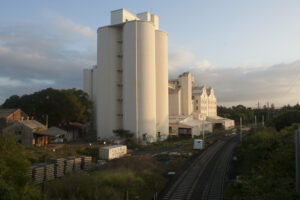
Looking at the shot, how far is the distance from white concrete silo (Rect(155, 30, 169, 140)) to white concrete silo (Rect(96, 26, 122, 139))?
23.1 feet

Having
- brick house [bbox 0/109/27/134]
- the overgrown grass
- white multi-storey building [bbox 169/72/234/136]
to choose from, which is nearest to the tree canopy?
brick house [bbox 0/109/27/134]

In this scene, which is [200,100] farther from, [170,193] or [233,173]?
[170,193]

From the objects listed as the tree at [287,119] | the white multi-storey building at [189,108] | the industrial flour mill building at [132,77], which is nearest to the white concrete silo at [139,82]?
the industrial flour mill building at [132,77]

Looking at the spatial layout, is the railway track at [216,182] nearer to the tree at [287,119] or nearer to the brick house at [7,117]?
the tree at [287,119]

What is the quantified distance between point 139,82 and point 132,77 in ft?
4.84

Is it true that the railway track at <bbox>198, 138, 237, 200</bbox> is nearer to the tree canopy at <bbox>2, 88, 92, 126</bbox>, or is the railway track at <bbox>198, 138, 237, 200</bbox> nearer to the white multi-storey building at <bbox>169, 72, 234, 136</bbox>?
the white multi-storey building at <bbox>169, 72, 234, 136</bbox>

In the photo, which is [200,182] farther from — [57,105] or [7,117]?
[57,105]

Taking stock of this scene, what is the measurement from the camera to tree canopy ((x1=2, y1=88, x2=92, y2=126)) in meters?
45.9

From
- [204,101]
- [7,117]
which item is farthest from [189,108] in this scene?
[7,117]

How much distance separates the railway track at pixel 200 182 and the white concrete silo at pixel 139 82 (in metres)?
15.6

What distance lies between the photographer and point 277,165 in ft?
41.6

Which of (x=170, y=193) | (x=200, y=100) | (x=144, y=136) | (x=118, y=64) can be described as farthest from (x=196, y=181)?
(x=200, y=100)

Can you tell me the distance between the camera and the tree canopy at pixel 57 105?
4591 cm

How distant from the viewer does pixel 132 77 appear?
126ft
